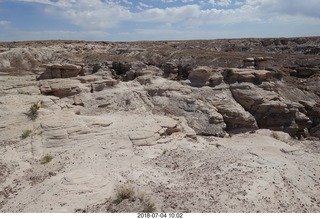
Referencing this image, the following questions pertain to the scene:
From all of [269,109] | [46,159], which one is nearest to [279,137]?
[269,109]

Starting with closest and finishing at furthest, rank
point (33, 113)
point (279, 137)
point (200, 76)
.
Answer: point (33, 113) < point (279, 137) < point (200, 76)

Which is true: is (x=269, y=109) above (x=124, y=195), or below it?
below

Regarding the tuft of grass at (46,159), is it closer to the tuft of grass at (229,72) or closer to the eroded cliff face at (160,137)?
the eroded cliff face at (160,137)

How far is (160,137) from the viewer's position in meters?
14.2

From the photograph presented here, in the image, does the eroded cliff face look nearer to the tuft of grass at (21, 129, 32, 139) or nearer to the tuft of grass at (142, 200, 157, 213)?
the tuft of grass at (21, 129, 32, 139)

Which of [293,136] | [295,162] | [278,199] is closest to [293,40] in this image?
[293,136]

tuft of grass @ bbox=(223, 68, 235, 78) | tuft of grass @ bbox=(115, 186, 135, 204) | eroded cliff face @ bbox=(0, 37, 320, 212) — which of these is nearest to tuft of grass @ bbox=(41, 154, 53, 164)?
eroded cliff face @ bbox=(0, 37, 320, 212)

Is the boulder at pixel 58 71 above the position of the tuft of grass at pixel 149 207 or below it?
above

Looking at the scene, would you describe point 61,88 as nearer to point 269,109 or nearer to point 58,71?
point 58,71

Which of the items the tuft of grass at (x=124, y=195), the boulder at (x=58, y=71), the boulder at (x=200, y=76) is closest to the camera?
the tuft of grass at (x=124, y=195)

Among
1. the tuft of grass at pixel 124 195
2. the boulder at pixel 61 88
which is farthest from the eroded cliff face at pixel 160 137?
the tuft of grass at pixel 124 195

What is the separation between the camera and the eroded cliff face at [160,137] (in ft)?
30.3

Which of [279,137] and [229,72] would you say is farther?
[229,72]

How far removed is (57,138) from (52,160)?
153cm
